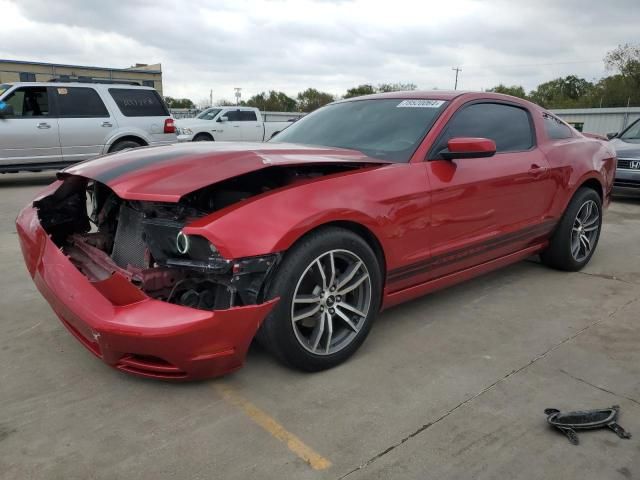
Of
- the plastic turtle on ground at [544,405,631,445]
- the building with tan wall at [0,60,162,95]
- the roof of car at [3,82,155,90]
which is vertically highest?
the building with tan wall at [0,60,162,95]

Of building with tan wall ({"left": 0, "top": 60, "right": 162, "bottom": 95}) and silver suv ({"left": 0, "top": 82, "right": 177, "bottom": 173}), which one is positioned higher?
building with tan wall ({"left": 0, "top": 60, "right": 162, "bottom": 95})

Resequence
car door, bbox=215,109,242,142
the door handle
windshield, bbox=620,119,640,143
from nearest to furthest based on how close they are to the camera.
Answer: the door handle < windshield, bbox=620,119,640,143 < car door, bbox=215,109,242,142

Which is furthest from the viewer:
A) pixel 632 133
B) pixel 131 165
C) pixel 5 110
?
pixel 632 133

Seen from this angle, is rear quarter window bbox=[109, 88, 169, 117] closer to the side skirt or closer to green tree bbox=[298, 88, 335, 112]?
the side skirt

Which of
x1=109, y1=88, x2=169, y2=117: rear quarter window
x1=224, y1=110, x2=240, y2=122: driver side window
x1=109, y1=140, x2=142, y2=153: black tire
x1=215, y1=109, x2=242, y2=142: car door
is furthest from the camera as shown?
x1=224, y1=110, x2=240, y2=122: driver side window

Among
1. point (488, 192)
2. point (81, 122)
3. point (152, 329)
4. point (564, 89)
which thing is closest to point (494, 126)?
point (488, 192)

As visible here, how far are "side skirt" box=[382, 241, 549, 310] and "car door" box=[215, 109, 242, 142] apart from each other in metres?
13.3

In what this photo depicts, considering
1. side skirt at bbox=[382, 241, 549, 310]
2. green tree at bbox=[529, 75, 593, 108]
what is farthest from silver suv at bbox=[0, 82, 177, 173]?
green tree at bbox=[529, 75, 593, 108]

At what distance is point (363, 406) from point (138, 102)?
930cm

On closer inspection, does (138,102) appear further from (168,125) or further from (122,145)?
(122,145)

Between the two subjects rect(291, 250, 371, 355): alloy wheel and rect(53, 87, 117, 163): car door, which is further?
rect(53, 87, 117, 163): car door

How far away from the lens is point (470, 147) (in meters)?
3.05

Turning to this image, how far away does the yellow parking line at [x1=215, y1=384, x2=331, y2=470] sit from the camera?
2082 mm

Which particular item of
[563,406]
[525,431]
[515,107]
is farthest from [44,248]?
[515,107]
